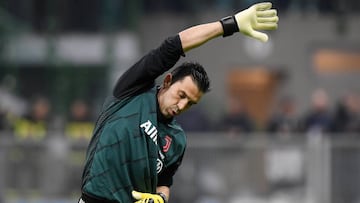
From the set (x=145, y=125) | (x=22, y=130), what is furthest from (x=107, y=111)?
(x=22, y=130)

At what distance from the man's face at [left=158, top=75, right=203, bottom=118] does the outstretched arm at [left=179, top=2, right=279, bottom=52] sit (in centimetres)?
27

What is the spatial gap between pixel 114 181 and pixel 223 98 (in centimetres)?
1369

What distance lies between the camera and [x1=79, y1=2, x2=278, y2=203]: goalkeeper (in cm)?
738

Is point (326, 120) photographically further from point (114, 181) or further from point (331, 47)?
point (114, 181)

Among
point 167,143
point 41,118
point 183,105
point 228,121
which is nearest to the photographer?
point 183,105

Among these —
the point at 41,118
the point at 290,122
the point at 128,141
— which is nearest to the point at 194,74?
the point at 128,141

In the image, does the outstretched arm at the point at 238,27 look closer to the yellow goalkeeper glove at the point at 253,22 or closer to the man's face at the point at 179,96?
the yellow goalkeeper glove at the point at 253,22

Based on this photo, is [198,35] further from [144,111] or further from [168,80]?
[144,111]

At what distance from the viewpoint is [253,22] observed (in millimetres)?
7402

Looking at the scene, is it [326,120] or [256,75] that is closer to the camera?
[326,120]

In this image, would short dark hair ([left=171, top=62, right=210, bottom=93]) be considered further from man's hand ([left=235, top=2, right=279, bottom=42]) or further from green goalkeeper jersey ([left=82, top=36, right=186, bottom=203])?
man's hand ([left=235, top=2, right=279, bottom=42])

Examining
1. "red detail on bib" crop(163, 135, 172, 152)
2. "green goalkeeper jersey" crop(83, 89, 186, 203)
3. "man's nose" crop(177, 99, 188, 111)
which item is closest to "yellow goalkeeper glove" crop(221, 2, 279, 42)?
"man's nose" crop(177, 99, 188, 111)

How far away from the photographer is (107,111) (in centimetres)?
762

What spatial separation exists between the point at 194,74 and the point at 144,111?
45 cm
